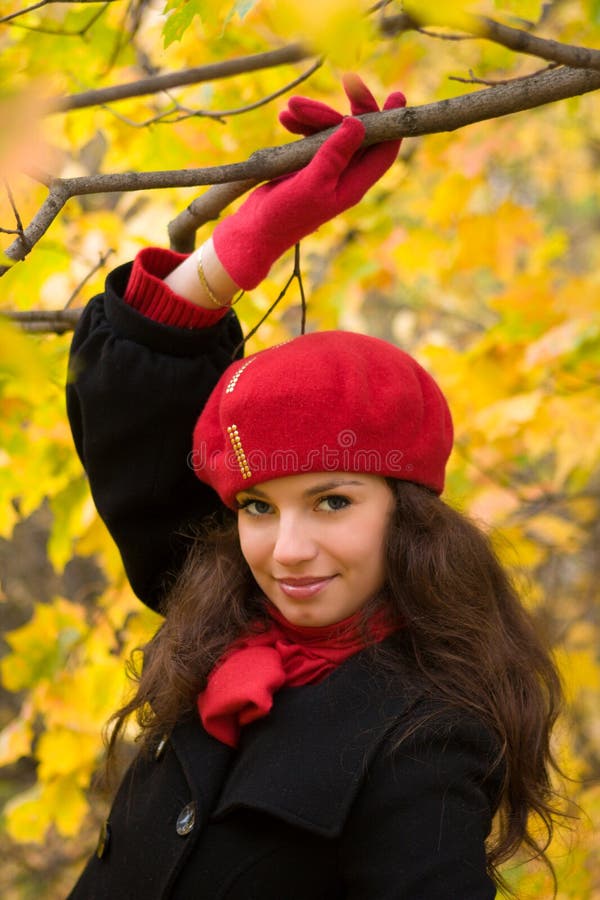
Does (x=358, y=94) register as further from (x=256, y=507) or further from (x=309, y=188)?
(x=256, y=507)

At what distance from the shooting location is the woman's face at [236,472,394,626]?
1.39 m

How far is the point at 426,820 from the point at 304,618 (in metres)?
0.34

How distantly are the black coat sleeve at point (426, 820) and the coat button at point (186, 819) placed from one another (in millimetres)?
236

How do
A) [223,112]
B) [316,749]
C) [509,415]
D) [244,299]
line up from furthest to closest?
[509,415] < [244,299] < [223,112] < [316,749]

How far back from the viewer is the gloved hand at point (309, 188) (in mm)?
1272

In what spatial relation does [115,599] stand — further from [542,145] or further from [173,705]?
[542,145]

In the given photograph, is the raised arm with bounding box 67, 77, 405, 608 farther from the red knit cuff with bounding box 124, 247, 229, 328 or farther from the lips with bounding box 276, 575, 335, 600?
the lips with bounding box 276, 575, 335, 600

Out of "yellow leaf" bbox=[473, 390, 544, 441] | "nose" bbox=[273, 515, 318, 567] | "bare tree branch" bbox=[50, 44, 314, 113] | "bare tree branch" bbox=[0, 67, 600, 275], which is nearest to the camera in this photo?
"bare tree branch" bbox=[0, 67, 600, 275]

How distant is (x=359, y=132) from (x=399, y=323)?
2.42 meters

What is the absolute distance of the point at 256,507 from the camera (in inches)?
58.2

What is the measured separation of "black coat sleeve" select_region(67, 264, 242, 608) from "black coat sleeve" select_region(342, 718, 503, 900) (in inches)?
23.8

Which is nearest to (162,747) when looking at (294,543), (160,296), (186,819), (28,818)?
(186,819)

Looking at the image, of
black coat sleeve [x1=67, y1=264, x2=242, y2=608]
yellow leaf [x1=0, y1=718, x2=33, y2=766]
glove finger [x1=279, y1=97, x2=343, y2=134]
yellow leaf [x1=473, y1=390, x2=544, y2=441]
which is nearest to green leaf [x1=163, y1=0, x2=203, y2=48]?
glove finger [x1=279, y1=97, x2=343, y2=134]

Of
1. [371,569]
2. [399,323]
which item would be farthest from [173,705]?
[399,323]
